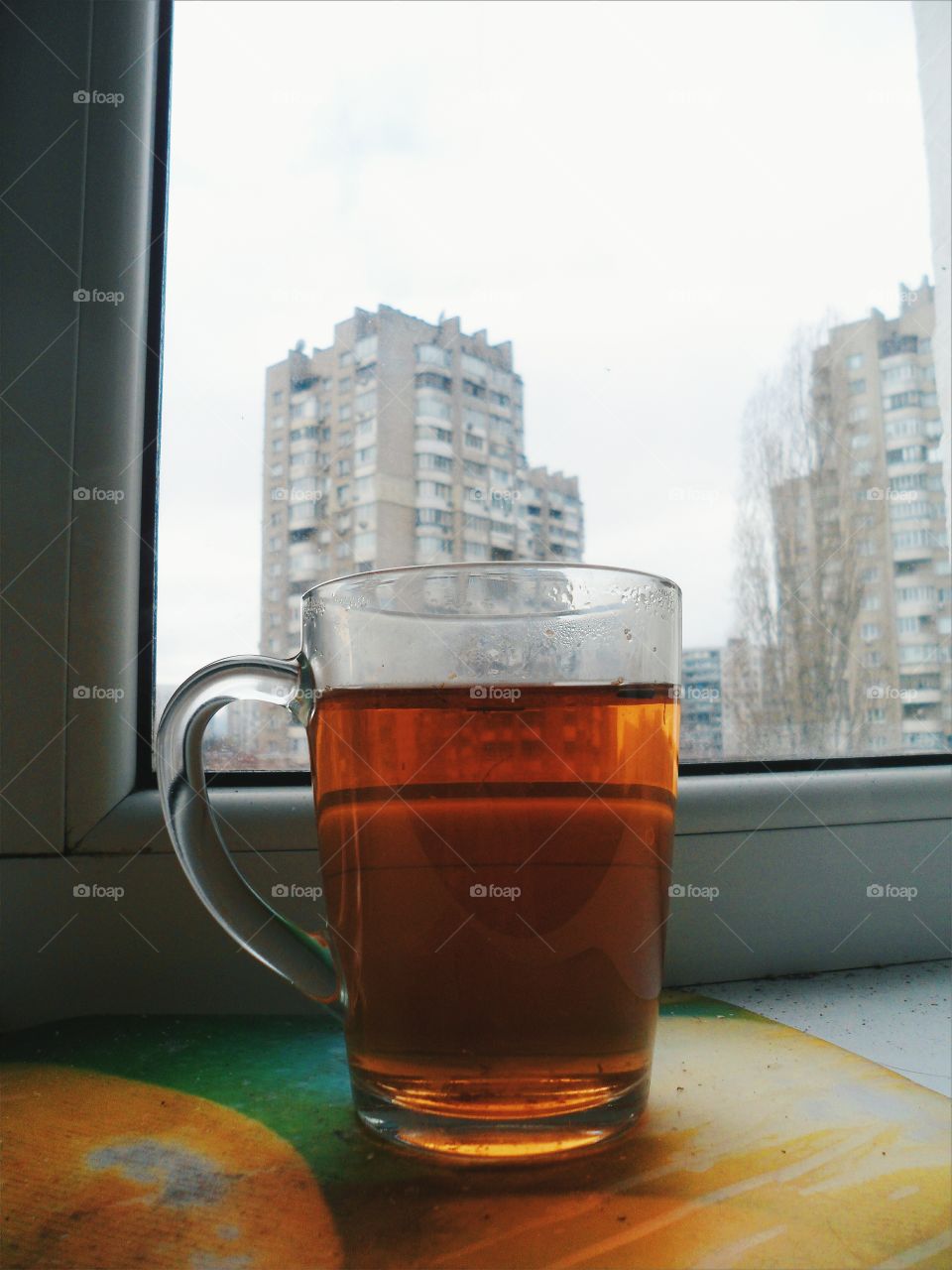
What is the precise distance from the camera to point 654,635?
0.54 m

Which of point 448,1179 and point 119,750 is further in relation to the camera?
point 119,750

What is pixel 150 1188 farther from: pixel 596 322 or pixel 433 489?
→ pixel 596 322

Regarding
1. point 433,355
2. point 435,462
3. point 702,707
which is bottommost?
point 702,707

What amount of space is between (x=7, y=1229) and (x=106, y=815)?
37 cm

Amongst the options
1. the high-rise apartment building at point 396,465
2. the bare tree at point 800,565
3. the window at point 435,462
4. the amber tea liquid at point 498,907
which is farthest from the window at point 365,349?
the amber tea liquid at point 498,907

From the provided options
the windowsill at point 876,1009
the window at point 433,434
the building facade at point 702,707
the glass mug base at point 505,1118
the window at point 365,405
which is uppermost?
the window at point 365,405

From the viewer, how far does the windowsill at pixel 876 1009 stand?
63 cm

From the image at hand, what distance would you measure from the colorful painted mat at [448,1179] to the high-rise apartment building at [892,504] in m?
0.48

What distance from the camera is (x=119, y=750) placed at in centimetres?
78

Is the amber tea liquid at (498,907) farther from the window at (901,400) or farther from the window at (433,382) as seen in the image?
the window at (901,400)

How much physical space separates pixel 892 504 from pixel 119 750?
0.82 meters

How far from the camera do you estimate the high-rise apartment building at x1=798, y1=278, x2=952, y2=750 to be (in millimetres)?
977

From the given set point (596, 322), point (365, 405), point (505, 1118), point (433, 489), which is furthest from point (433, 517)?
point (505, 1118)

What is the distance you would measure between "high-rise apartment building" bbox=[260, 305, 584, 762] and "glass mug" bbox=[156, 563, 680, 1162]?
0.39 m
